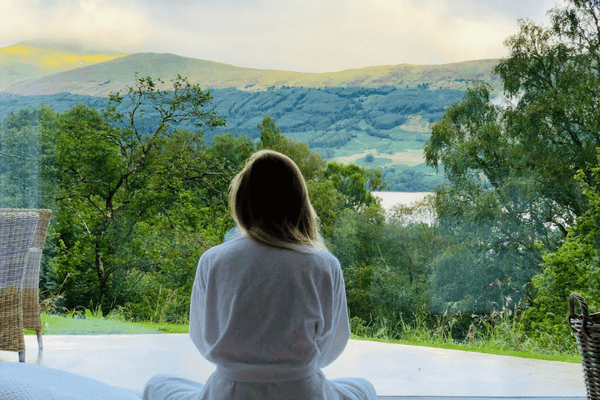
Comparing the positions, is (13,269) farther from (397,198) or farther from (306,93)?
(397,198)

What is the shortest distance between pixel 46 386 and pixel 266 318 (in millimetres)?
505

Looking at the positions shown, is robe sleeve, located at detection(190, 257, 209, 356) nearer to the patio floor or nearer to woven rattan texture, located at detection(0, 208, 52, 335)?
the patio floor

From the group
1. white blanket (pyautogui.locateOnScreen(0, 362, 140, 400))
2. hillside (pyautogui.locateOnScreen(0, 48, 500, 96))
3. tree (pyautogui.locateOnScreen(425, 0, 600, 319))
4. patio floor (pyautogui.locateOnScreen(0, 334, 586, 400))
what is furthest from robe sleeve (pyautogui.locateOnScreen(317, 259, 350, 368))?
hillside (pyautogui.locateOnScreen(0, 48, 500, 96))

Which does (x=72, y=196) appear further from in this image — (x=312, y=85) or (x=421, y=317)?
(x=421, y=317)

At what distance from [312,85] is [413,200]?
94 centimetres

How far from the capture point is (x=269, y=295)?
53.7 inches

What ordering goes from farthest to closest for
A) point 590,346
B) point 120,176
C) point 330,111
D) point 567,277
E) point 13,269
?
point 120,176 → point 330,111 → point 567,277 → point 13,269 → point 590,346

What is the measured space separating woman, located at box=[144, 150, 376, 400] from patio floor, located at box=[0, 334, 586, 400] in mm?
1580

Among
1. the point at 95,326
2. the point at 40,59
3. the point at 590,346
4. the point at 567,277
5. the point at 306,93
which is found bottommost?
the point at 95,326

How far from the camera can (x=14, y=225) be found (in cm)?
305

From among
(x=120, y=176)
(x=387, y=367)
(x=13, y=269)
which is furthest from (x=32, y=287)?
(x=387, y=367)

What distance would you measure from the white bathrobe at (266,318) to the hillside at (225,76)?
2516 millimetres

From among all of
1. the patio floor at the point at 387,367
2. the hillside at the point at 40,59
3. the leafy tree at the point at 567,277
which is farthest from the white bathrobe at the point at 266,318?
the hillside at the point at 40,59

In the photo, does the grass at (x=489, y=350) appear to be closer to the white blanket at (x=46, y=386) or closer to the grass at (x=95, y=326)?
the grass at (x=95, y=326)
